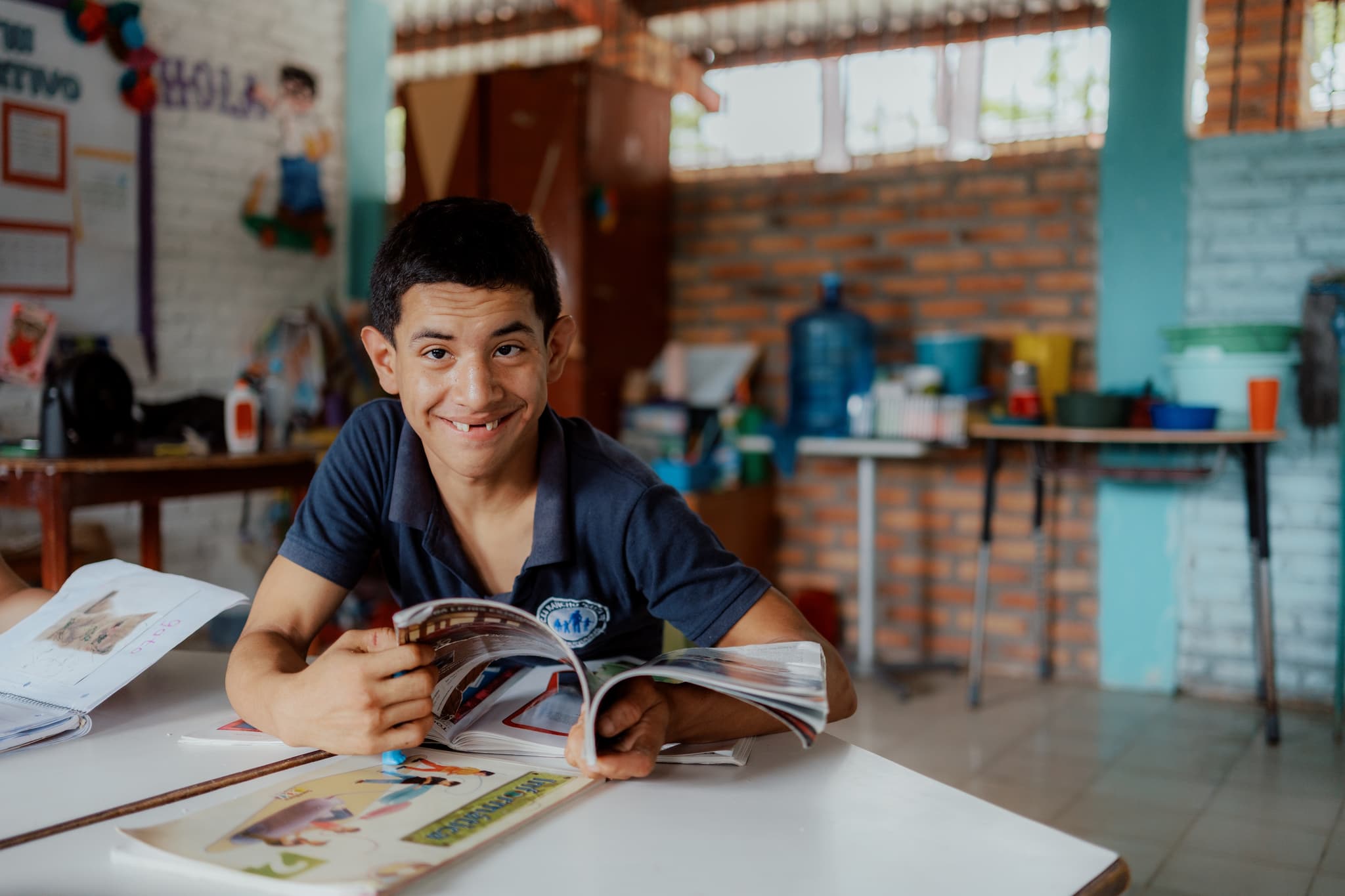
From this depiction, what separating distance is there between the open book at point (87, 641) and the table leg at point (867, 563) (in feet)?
9.15

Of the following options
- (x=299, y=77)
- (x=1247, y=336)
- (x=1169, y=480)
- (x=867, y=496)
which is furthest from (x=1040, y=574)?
(x=299, y=77)

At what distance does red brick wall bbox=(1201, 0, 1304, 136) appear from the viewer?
357cm

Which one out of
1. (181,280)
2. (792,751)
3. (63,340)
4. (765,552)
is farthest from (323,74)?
(792,751)

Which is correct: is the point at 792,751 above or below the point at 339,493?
below

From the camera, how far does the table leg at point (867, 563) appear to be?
374cm

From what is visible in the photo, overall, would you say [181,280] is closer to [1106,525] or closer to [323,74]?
[323,74]

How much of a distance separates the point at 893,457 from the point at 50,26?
127 inches

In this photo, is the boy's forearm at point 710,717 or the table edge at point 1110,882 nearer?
the table edge at point 1110,882

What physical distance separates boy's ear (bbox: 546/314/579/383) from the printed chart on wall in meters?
2.79

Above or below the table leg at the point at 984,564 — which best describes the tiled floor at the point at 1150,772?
below

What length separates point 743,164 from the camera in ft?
14.7

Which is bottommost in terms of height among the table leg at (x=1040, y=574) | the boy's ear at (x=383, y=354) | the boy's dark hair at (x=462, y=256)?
the table leg at (x=1040, y=574)

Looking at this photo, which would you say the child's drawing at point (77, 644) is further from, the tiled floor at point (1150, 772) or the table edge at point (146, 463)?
the tiled floor at point (1150, 772)

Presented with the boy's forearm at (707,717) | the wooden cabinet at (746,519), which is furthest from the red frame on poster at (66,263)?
the boy's forearm at (707,717)
